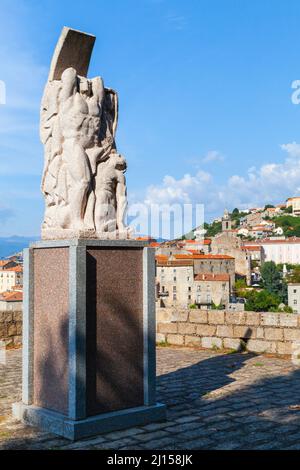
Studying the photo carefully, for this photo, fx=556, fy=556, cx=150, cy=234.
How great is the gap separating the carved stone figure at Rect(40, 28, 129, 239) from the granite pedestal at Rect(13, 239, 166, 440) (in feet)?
0.99

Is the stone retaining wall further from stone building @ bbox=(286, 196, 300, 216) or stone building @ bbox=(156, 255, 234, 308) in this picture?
stone building @ bbox=(286, 196, 300, 216)

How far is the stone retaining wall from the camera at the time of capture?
9.95 m

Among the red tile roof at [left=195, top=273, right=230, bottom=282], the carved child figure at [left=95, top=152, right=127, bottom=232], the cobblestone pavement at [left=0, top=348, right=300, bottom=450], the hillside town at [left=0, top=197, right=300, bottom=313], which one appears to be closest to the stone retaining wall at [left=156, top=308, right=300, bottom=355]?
the cobblestone pavement at [left=0, top=348, right=300, bottom=450]

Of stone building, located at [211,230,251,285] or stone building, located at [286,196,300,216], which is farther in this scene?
stone building, located at [286,196,300,216]

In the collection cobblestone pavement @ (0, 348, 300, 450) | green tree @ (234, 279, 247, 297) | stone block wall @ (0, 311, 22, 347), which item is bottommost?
green tree @ (234, 279, 247, 297)

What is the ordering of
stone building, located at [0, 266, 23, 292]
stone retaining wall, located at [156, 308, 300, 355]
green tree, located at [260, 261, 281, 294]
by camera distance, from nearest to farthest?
stone retaining wall, located at [156, 308, 300, 355] → stone building, located at [0, 266, 23, 292] → green tree, located at [260, 261, 281, 294]

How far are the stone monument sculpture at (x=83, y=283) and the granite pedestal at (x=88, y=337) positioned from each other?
1 cm

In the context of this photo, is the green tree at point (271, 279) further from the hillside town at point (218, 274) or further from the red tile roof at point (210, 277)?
the red tile roof at point (210, 277)

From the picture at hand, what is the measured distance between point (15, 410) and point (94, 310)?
1513mm

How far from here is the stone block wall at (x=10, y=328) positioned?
11.2 metres

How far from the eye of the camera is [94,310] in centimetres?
529

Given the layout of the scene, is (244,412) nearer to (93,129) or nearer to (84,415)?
(84,415)

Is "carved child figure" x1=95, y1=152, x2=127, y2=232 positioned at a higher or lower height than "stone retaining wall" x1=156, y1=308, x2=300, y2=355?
higher
